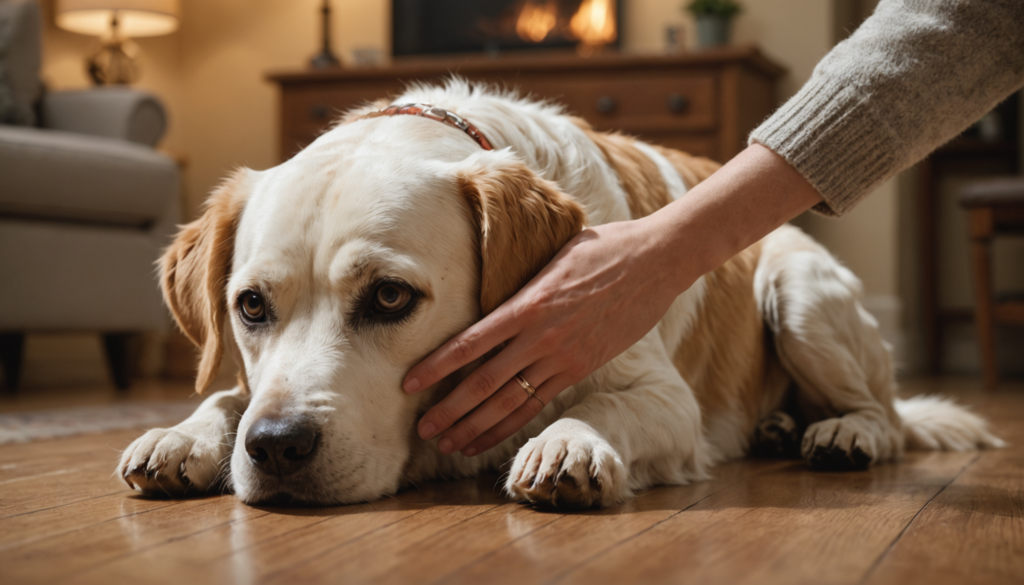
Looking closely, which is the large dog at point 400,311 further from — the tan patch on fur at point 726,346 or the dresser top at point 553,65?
the dresser top at point 553,65

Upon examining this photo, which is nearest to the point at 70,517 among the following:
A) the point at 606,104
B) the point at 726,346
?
the point at 726,346

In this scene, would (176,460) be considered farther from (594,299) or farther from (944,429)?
(944,429)

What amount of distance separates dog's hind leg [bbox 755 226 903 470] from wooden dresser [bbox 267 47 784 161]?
6.96ft

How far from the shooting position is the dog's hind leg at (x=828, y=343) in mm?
2096

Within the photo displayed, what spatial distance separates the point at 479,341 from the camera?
1418 millimetres

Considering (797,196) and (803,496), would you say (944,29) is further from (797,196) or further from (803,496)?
(803,496)

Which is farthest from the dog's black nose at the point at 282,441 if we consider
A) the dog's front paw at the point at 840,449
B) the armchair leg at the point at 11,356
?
the armchair leg at the point at 11,356

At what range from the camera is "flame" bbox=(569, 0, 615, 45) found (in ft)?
17.1

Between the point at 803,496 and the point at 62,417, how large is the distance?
2.26 metres

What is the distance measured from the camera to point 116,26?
5.11m

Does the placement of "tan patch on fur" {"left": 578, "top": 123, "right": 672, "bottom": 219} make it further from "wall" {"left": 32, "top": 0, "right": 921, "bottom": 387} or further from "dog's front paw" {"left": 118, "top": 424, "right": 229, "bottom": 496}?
"wall" {"left": 32, "top": 0, "right": 921, "bottom": 387}

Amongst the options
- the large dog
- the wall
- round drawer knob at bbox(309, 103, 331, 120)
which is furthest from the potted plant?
the large dog

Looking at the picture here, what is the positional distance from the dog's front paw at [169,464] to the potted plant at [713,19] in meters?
3.88

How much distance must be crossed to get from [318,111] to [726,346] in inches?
132
